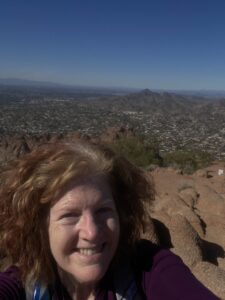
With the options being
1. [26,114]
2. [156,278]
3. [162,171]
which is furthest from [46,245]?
[26,114]

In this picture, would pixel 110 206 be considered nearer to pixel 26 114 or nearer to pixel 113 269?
pixel 113 269

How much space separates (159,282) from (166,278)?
40 mm

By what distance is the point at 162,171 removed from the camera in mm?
18234

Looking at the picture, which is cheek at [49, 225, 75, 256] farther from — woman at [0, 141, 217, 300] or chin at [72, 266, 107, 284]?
chin at [72, 266, 107, 284]

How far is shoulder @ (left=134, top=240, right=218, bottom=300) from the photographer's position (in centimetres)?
200

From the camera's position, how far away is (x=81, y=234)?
2.12 m

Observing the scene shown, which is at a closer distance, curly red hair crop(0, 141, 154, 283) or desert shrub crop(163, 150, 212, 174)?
curly red hair crop(0, 141, 154, 283)

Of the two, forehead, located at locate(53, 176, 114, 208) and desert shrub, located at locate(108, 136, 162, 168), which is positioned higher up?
forehead, located at locate(53, 176, 114, 208)

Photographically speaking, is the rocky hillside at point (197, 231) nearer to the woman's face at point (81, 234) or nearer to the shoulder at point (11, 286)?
the woman's face at point (81, 234)

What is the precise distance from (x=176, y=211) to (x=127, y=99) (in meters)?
159

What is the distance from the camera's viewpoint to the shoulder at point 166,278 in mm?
2000

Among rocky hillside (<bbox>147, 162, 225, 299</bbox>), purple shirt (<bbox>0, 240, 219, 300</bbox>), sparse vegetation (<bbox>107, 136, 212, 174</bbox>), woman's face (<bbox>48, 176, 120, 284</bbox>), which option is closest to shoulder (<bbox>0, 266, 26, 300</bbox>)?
purple shirt (<bbox>0, 240, 219, 300</bbox>)

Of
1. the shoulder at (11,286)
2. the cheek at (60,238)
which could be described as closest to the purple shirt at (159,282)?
the shoulder at (11,286)

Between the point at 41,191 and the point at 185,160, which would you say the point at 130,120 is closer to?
the point at 185,160
